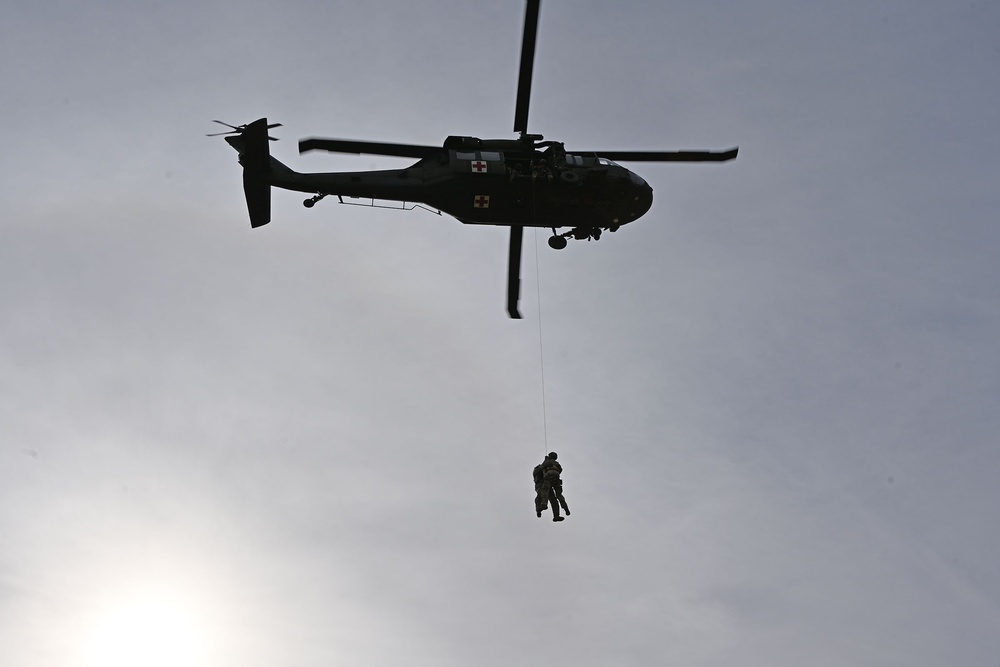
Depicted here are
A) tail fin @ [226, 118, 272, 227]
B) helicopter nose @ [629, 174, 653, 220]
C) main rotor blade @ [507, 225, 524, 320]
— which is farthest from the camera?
main rotor blade @ [507, 225, 524, 320]

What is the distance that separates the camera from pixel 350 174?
23.4 m

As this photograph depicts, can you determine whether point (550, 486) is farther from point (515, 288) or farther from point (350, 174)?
point (350, 174)

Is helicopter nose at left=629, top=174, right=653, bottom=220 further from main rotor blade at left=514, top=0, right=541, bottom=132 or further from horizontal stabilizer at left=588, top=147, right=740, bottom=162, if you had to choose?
main rotor blade at left=514, top=0, right=541, bottom=132

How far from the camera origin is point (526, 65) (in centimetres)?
2259

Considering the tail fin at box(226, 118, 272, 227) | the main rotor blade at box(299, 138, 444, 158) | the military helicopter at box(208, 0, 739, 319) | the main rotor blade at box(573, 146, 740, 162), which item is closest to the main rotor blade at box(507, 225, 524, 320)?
the military helicopter at box(208, 0, 739, 319)

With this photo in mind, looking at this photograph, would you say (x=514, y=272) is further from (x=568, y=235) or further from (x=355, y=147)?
(x=355, y=147)

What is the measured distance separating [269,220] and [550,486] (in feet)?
29.5

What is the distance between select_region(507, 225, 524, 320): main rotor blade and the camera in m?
24.7

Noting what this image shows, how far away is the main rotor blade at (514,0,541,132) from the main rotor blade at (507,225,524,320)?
2565mm

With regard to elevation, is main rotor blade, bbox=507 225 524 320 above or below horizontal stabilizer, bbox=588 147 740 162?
below

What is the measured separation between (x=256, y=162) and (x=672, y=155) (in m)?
9.94

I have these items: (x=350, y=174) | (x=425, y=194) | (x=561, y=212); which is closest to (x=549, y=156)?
(x=561, y=212)

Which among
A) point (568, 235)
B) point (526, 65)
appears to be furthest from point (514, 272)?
point (526, 65)

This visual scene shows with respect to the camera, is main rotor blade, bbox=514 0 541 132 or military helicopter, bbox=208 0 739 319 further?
military helicopter, bbox=208 0 739 319
